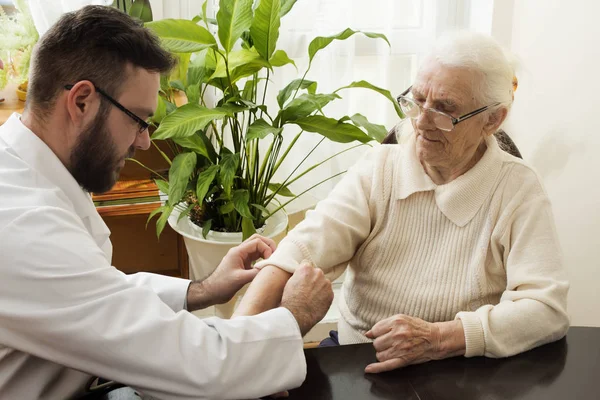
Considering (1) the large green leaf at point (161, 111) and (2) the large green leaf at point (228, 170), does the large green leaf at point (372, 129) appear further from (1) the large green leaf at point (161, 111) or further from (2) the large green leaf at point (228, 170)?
(1) the large green leaf at point (161, 111)

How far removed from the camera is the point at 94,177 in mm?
1511

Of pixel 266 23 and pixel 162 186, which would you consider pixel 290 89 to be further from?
pixel 162 186

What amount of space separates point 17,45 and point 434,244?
178cm

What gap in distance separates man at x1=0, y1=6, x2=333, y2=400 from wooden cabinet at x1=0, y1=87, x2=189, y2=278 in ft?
4.22

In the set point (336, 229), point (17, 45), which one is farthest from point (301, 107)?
point (17, 45)

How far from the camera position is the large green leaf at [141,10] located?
2660 millimetres

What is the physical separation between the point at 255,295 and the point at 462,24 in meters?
2.04

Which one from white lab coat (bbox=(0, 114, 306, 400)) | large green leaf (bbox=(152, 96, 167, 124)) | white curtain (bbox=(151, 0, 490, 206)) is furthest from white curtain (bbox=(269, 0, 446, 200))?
white lab coat (bbox=(0, 114, 306, 400))

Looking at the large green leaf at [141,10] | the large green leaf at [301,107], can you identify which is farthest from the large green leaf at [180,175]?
the large green leaf at [141,10]

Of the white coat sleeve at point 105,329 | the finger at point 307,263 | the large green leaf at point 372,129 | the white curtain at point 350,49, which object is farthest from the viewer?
the white curtain at point 350,49

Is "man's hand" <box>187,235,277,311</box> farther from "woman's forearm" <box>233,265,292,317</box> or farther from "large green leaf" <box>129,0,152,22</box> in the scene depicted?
"large green leaf" <box>129,0,152,22</box>

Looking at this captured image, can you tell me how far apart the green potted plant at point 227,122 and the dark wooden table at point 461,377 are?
1138 millimetres

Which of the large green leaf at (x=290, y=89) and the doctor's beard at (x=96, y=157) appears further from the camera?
the large green leaf at (x=290, y=89)

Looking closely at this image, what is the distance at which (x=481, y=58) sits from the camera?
1.70 meters
